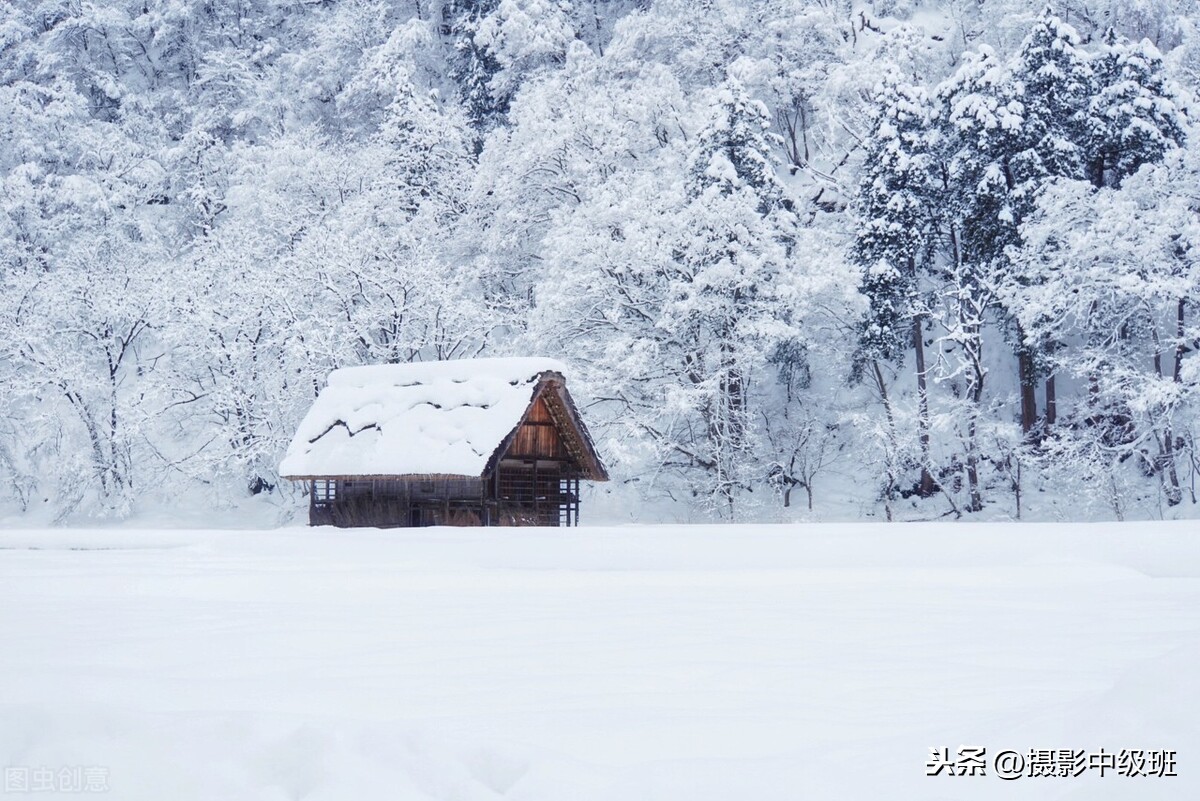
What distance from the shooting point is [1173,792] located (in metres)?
3.11

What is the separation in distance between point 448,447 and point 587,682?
53.7ft

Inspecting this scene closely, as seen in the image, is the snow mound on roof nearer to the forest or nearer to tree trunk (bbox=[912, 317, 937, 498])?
the forest

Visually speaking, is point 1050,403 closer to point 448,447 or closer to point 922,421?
point 922,421

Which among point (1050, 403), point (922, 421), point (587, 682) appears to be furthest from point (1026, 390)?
point (587, 682)

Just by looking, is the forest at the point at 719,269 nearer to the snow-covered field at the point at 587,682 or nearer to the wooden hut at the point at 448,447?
the wooden hut at the point at 448,447

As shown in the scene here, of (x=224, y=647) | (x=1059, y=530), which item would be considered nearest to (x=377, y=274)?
(x=1059, y=530)

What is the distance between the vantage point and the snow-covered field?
3570 millimetres

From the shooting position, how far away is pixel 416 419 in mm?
22375

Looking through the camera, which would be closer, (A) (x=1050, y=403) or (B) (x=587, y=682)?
(B) (x=587, y=682)

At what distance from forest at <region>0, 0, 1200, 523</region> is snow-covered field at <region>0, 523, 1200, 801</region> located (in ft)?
52.4

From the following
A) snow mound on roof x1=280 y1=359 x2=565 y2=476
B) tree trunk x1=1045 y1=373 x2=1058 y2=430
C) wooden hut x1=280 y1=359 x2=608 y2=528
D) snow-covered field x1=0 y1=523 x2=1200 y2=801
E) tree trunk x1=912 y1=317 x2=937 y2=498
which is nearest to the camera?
snow-covered field x1=0 y1=523 x2=1200 y2=801

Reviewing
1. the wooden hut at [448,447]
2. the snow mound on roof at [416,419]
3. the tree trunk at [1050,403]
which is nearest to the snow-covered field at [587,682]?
the snow mound on roof at [416,419]

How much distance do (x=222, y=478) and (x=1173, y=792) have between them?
32602 mm

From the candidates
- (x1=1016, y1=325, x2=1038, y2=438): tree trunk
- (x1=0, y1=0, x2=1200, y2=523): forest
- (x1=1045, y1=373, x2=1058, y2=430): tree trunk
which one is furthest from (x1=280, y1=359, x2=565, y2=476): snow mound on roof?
(x1=1045, y1=373, x2=1058, y2=430): tree trunk
